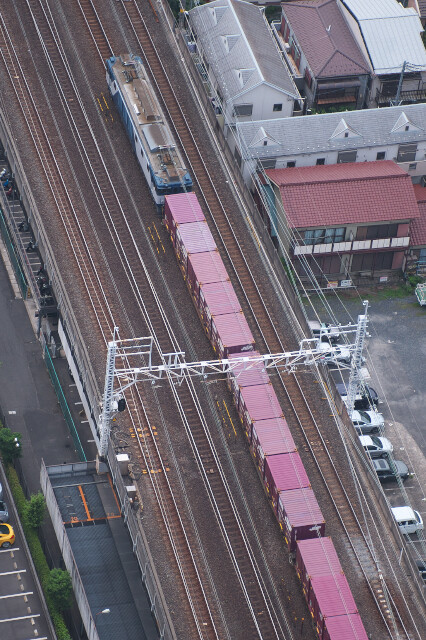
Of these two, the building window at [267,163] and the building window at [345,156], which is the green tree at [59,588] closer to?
the building window at [267,163]

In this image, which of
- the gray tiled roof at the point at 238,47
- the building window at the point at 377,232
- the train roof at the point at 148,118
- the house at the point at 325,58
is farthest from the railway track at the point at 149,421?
the house at the point at 325,58

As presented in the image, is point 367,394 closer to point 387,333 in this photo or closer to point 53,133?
point 387,333

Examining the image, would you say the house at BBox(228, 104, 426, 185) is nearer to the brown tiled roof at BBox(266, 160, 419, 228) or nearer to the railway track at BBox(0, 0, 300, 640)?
the brown tiled roof at BBox(266, 160, 419, 228)

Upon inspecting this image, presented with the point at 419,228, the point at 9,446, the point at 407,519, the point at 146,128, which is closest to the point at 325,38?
the point at 419,228

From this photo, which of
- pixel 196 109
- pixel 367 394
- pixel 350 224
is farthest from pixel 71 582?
pixel 196 109

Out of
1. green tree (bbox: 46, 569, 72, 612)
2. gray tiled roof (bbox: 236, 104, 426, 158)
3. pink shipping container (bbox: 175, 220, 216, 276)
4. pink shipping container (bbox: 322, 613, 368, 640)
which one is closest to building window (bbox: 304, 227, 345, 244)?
gray tiled roof (bbox: 236, 104, 426, 158)
